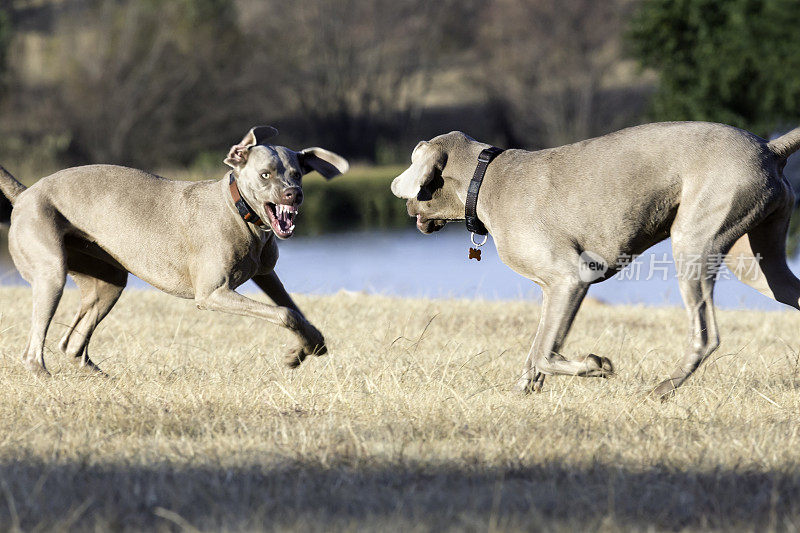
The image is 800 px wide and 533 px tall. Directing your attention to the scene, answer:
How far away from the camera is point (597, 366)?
5059 millimetres

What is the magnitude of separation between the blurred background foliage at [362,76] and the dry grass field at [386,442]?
82.1 inches

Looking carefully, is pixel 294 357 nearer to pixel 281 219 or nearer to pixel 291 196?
pixel 281 219

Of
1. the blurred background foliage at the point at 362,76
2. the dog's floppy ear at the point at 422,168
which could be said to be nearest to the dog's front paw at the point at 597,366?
the dog's floppy ear at the point at 422,168

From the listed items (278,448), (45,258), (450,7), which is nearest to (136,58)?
(450,7)

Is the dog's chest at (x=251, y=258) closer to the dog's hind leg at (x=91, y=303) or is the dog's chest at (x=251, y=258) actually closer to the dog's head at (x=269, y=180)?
the dog's head at (x=269, y=180)

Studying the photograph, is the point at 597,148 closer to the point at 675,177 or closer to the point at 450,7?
the point at 675,177

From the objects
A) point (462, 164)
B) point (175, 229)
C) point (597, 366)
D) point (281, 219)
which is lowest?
point (597, 366)

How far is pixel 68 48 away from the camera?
3200 centimetres

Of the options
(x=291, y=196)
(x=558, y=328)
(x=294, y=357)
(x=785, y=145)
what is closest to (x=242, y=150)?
(x=291, y=196)

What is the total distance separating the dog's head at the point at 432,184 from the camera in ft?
18.7

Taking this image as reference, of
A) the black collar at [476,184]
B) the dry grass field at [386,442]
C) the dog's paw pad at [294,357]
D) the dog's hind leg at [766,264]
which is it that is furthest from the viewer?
the dog's paw pad at [294,357]

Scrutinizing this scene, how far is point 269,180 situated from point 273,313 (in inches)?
28.9

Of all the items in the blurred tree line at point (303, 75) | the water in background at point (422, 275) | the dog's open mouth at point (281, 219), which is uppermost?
the dog's open mouth at point (281, 219)

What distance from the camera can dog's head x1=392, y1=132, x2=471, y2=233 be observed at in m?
5.71
